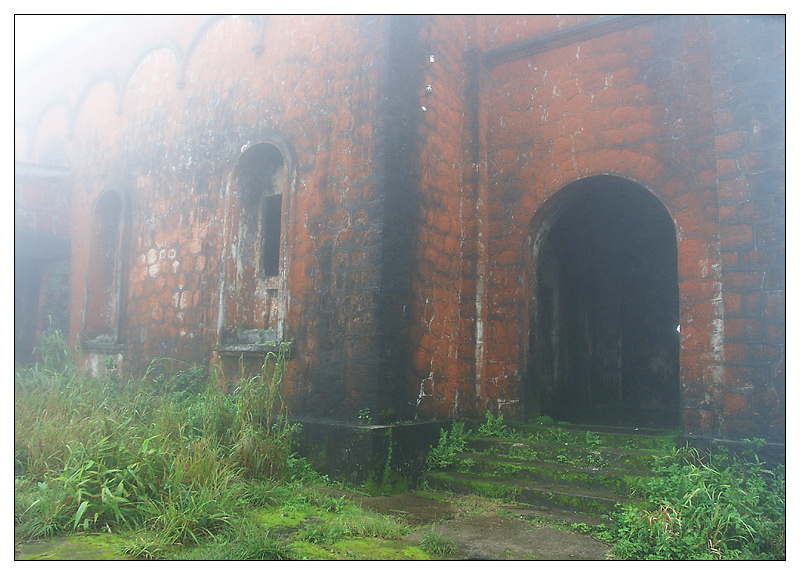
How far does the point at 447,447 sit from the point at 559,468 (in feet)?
3.84

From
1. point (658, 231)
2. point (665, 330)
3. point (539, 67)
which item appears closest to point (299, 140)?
point (539, 67)

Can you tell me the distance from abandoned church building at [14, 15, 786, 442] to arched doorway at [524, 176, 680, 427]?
157 mm

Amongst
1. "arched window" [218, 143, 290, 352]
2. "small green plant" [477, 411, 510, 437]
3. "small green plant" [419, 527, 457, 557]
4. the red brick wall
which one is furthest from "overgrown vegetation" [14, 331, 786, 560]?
"arched window" [218, 143, 290, 352]

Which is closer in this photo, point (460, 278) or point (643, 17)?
point (643, 17)

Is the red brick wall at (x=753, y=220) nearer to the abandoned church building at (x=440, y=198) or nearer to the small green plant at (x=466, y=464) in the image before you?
the abandoned church building at (x=440, y=198)

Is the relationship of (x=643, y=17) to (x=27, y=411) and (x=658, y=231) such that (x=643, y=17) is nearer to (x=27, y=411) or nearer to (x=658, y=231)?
(x=658, y=231)

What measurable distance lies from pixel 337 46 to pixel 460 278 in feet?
9.15

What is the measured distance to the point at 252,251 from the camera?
23.7 ft

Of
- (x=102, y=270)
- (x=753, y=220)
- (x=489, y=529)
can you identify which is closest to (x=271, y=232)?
(x=102, y=270)

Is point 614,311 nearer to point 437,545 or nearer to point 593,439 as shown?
point 593,439

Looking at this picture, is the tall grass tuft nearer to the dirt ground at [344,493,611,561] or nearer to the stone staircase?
the dirt ground at [344,493,611,561]

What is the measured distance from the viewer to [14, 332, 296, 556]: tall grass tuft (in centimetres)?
377

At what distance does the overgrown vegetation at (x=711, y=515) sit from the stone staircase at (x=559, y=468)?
0.31 metres
